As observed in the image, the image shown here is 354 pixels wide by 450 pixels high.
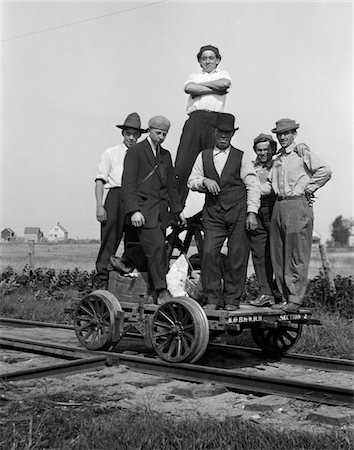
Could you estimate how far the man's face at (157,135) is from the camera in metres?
7.37

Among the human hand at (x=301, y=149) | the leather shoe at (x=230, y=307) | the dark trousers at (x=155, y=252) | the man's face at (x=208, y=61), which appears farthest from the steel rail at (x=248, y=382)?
the man's face at (x=208, y=61)

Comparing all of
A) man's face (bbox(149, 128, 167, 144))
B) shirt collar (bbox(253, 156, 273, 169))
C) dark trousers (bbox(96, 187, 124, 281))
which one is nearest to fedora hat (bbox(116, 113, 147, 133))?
dark trousers (bbox(96, 187, 124, 281))

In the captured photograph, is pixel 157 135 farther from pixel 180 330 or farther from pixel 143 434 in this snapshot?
pixel 143 434

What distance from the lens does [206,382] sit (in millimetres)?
5973

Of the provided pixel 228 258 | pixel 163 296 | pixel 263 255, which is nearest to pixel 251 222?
pixel 228 258

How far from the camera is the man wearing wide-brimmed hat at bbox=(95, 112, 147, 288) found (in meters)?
8.30

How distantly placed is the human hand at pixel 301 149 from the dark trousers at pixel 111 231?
2.41m

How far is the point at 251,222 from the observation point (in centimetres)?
688

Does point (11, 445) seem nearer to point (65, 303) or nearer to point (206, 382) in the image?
point (206, 382)

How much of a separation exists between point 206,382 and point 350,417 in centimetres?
157

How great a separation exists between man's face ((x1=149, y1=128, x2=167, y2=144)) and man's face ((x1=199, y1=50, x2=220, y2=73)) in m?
1.16

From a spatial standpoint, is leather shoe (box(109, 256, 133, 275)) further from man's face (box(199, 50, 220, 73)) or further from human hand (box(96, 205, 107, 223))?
man's face (box(199, 50, 220, 73))

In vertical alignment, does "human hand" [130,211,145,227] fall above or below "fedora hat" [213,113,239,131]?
below

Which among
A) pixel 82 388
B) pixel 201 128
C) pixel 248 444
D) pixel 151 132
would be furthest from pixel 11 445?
pixel 201 128
